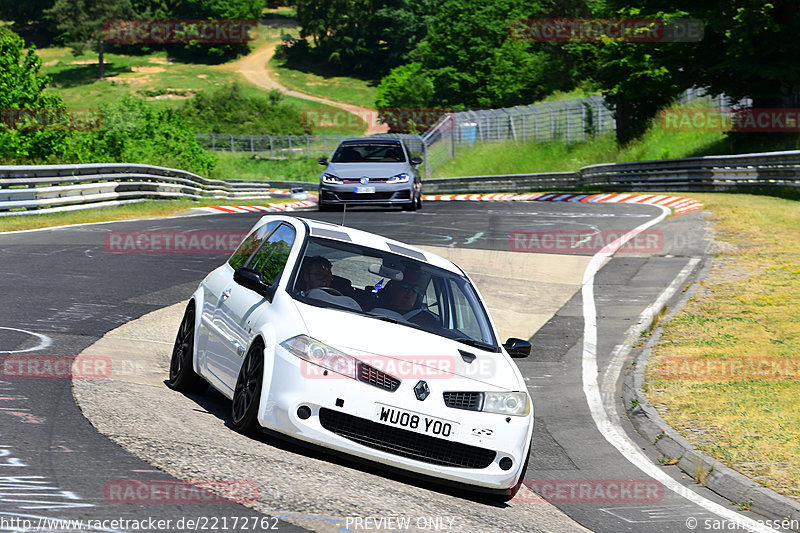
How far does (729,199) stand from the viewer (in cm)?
2925

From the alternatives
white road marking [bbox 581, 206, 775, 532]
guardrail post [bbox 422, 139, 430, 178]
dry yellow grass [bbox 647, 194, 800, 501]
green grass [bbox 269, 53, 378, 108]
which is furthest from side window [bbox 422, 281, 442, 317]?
green grass [bbox 269, 53, 378, 108]

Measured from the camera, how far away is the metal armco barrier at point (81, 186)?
2395 cm

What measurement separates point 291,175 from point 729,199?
182 ft

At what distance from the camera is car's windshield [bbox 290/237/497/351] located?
7.76 m

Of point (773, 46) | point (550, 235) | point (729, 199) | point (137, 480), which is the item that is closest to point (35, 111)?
point (550, 235)

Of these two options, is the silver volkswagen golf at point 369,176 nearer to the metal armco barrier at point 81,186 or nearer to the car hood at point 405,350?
the metal armco barrier at point 81,186

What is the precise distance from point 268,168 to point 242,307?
75.1m

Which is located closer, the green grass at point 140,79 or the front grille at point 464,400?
the front grille at point 464,400

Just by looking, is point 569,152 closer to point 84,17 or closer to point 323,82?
point 323,82

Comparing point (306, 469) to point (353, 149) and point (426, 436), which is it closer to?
point (426, 436)

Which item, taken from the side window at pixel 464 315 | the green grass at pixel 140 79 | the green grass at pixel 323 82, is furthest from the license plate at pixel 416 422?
the green grass at pixel 323 82

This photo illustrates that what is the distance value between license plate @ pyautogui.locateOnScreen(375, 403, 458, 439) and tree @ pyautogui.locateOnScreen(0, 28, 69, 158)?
93.9 ft

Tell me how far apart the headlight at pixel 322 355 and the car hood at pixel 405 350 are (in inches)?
1.8

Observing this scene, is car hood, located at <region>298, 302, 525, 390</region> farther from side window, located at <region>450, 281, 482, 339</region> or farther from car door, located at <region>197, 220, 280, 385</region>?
car door, located at <region>197, 220, 280, 385</region>
